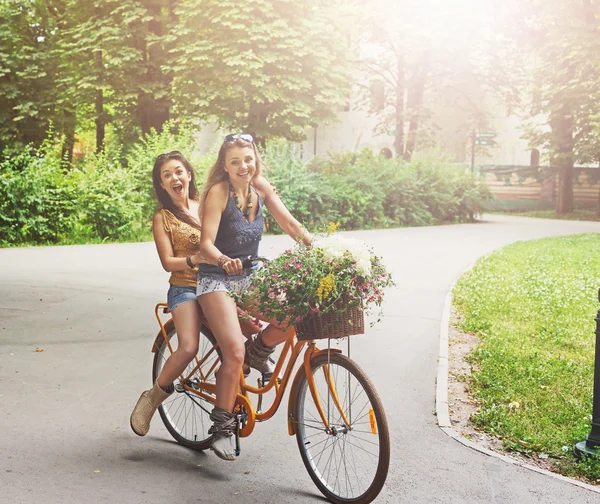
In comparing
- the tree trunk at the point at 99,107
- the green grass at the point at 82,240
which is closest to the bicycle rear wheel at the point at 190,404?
the green grass at the point at 82,240

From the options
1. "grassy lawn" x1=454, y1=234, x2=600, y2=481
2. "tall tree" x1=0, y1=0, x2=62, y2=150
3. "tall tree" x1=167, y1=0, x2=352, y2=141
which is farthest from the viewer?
"tall tree" x1=0, y1=0, x2=62, y2=150

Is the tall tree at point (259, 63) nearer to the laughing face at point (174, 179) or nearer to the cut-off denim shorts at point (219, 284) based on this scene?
the laughing face at point (174, 179)

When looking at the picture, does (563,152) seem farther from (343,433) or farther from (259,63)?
(343,433)

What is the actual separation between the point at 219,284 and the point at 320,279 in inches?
30.9

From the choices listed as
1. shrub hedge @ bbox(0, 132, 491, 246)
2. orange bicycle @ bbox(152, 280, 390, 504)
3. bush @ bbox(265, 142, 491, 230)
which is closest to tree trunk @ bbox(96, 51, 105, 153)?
shrub hedge @ bbox(0, 132, 491, 246)

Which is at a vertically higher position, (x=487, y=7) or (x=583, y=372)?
(x=487, y=7)

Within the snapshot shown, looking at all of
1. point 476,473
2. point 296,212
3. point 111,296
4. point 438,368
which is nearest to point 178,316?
point 476,473

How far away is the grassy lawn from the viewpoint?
5.57 m

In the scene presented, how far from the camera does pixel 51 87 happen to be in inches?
1228

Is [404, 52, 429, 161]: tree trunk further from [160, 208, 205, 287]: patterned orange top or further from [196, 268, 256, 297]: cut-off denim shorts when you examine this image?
[196, 268, 256, 297]: cut-off denim shorts

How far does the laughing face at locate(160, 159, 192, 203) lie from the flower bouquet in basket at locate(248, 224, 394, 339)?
1138mm

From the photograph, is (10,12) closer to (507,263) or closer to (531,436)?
(507,263)

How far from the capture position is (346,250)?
4.07 m

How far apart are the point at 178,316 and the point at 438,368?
11.3 feet
